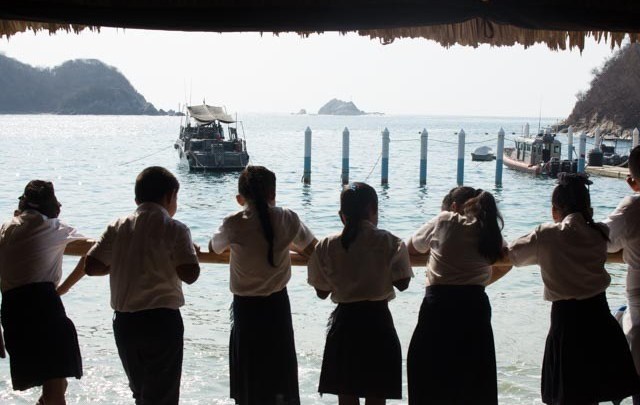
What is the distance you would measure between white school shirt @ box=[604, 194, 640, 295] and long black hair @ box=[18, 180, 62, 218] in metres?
2.38

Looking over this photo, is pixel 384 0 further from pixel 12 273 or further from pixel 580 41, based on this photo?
pixel 12 273

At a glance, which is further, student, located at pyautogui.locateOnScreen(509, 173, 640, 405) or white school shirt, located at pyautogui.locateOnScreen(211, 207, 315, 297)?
white school shirt, located at pyautogui.locateOnScreen(211, 207, 315, 297)

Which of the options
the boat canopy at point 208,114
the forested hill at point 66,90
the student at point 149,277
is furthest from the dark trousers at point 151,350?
the forested hill at point 66,90

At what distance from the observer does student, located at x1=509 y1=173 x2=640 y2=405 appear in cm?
316

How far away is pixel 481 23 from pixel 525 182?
31.7 m

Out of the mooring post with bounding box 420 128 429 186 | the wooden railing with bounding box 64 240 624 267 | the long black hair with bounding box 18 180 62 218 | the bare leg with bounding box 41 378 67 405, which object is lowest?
the mooring post with bounding box 420 128 429 186

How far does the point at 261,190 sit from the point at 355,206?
1.33 feet

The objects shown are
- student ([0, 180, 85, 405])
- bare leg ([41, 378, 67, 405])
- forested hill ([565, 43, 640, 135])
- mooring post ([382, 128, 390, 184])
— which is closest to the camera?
student ([0, 180, 85, 405])

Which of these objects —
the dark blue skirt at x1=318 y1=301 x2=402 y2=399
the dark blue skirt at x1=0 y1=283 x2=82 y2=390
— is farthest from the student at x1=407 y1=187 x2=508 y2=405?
the dark blue skirt at x1=0 y1=283 x2=82 y2=390

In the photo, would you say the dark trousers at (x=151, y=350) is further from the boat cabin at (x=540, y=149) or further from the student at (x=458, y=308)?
the boat cabin at (x=540, y=149)

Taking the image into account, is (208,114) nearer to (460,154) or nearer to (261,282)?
(460,154)

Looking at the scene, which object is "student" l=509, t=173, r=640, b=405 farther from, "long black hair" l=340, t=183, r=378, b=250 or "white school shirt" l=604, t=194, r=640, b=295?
"long black hair" l=340, t=183, r=378, b=250

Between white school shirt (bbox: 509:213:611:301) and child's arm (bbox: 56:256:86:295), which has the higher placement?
white school shirt (bbox: 509:213:611:301)

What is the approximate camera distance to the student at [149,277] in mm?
3158
